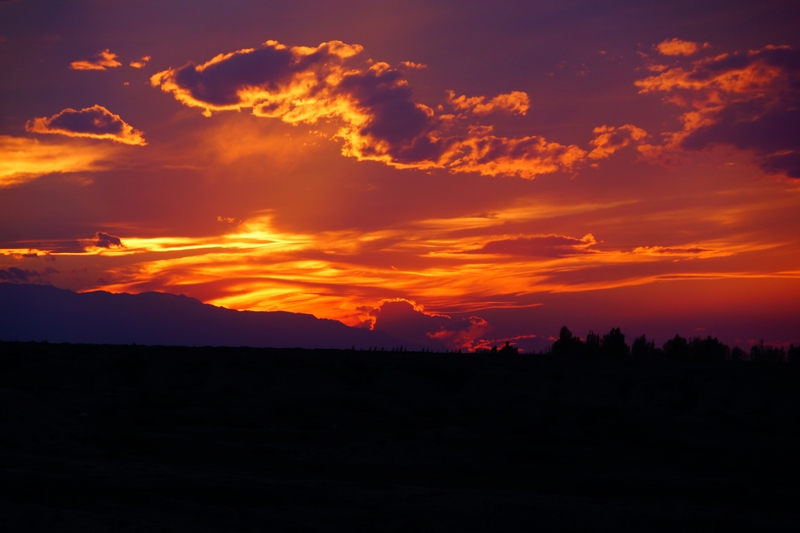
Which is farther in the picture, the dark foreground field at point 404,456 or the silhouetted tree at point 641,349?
the silhouetted tree at point 641,349

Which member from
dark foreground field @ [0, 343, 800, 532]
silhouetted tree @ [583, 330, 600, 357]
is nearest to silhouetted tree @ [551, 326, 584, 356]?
silhouetted tree @ [583, 330, 600, 357]

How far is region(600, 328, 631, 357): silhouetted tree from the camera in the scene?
8304cm

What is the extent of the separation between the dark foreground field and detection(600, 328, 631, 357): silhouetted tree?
3570 centimetres

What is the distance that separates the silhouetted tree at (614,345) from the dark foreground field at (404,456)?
3570 cm

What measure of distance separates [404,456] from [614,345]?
68.2 metres

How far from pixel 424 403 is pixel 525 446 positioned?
17597 millimetres

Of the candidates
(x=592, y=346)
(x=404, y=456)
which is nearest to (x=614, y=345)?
(x=592, y=346)

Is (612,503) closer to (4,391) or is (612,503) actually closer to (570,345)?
(4,391)

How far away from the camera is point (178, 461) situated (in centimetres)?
1972

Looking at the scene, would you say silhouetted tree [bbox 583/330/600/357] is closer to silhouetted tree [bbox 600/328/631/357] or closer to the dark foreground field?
silhouetted tree [bbox 600/328/631/357]

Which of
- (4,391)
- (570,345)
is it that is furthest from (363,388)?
(570,345)

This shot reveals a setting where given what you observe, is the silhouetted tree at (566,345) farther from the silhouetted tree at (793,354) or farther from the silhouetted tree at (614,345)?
the silhouetted tree at (793,354)

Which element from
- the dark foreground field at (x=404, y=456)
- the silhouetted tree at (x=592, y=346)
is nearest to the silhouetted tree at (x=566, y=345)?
the silhouetted tree at (x=592, y=346)

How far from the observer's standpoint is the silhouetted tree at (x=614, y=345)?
8304 centimetres
